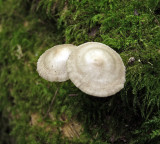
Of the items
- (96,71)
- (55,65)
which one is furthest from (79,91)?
(96,71)

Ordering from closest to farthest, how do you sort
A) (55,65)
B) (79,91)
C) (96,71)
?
(96,71)
(55,65)
(79,91)

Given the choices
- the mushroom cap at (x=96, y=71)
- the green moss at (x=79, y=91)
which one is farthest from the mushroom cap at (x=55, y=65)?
the green moss at (x=79, y=91)

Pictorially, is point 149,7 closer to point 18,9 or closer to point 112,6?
point 112,6

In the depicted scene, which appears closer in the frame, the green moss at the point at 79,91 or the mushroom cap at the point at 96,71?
the mushroom cap at the point at 96,71

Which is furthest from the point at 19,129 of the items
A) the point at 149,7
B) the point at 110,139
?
the point at 149,7

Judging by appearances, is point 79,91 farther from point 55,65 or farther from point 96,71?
point 96,71

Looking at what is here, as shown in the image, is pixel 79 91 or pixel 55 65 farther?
pixel 79 91

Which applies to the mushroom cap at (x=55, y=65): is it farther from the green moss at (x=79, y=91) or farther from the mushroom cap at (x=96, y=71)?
the green moss at (x=79, y=91)
